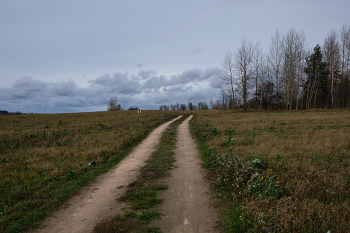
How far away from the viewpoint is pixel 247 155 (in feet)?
29.8

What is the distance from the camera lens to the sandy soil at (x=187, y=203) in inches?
179

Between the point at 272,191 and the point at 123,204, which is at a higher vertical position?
the point at 272,191

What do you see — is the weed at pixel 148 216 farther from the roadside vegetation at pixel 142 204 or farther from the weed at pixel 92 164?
the weed at pixel 92 164

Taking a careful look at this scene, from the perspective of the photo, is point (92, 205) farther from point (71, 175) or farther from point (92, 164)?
point (92, 164)

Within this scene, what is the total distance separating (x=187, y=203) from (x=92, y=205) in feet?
9.20

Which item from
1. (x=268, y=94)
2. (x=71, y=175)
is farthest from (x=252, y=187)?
(x=268, y=94)

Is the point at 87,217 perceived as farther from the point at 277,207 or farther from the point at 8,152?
the point at 8,152

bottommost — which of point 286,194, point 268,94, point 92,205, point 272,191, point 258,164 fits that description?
point 92,205

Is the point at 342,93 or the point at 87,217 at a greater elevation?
the point at 342,93

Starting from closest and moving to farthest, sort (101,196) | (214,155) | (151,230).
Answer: (151,230)
(101,196)
(214,155)

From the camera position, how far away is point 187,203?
561 cm

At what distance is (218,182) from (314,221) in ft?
10.1

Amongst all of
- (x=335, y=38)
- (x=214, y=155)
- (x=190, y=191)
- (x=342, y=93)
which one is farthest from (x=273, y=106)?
(x=190, y=191)

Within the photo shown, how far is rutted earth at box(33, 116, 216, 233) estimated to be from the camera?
4590 millimetres
